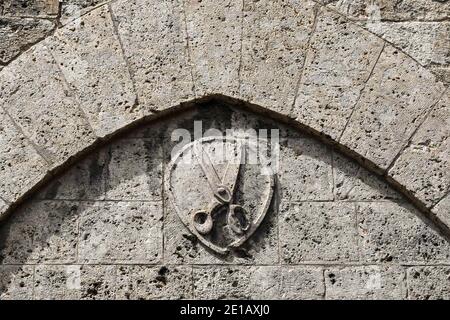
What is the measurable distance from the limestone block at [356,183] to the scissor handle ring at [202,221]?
2.21ft

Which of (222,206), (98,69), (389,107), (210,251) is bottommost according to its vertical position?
(210,251)

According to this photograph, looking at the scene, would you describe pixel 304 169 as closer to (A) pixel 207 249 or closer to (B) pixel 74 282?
(A) pixel 207 249

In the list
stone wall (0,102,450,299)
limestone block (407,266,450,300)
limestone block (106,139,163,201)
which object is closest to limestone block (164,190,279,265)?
stone wall (0,102,450,299)

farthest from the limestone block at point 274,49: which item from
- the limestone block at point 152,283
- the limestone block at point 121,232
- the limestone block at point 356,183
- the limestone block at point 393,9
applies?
the limestone block at point 152,283

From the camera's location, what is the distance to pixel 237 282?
4.49 metres

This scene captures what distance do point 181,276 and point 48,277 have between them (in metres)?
0.67

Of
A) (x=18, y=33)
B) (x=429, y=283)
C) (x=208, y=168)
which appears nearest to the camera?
(x=429, y=283)

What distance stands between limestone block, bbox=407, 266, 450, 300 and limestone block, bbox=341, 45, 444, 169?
1.84ft

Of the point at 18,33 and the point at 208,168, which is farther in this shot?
the point at 18,33

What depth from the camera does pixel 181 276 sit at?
449 centimetres

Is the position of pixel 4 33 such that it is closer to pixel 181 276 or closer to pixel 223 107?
pixel 223 107

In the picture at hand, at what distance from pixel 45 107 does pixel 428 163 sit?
6.50 ft

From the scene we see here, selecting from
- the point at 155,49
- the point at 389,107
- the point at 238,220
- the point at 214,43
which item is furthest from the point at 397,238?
the point at 155,49

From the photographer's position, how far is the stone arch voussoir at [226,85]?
4.55 m
